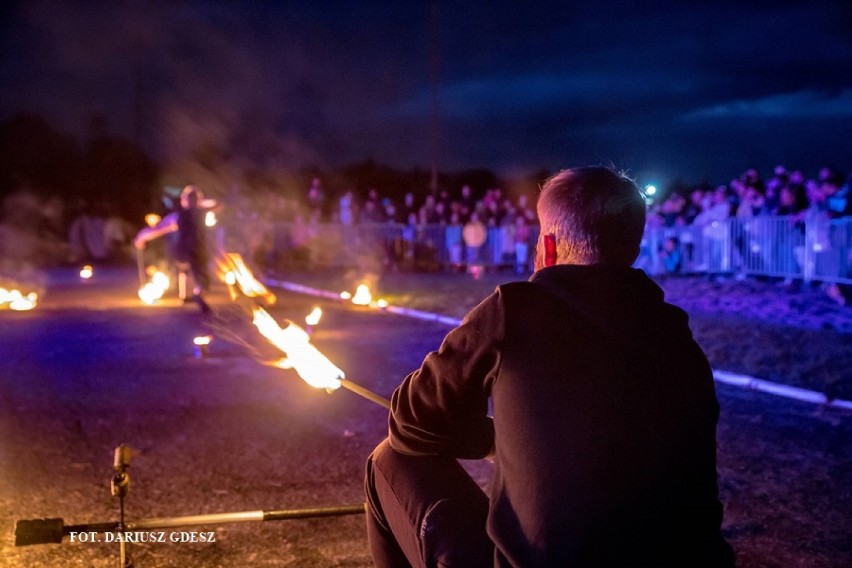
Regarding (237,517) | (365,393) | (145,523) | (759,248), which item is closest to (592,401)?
(365,393)

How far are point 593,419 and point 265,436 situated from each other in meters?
5.03

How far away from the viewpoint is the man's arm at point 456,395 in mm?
2260

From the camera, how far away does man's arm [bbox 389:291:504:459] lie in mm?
2260

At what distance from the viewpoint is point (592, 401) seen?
2.14m

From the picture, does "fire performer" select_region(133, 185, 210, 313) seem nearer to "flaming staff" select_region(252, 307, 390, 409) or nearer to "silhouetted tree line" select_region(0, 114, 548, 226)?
"flaming staff" select_region(252, 307, 390, 409)

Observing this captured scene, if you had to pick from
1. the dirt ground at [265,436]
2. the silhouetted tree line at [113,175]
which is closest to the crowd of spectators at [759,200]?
the dirt ground at [265,436]

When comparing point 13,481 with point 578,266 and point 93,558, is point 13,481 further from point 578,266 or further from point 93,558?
point 578,266

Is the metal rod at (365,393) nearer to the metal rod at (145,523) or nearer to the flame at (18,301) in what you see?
the metal rod at (145,523)

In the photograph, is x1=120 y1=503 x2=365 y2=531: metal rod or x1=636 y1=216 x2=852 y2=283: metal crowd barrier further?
x1=636 y1=216 x2=852 y2=283: metal crowd barrier

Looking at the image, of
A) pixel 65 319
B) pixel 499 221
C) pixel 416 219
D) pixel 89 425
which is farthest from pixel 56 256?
pixel 89 425

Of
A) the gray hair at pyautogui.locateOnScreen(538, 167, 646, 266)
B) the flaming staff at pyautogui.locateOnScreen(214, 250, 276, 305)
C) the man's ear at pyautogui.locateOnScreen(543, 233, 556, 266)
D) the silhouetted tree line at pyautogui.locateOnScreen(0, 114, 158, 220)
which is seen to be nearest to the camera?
the gray hair at pyautogui.locateOnScreen(538, 167, 646, 266)

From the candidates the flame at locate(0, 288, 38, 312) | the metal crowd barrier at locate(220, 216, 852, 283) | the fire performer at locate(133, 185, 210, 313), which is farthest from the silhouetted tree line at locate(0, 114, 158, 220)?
the fire performer at locate(133, 185, 210, 313)

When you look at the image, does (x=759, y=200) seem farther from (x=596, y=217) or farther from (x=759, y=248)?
(x=596, y=217)

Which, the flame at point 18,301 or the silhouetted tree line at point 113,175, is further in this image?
the silhouetted tree line at point 113,175
